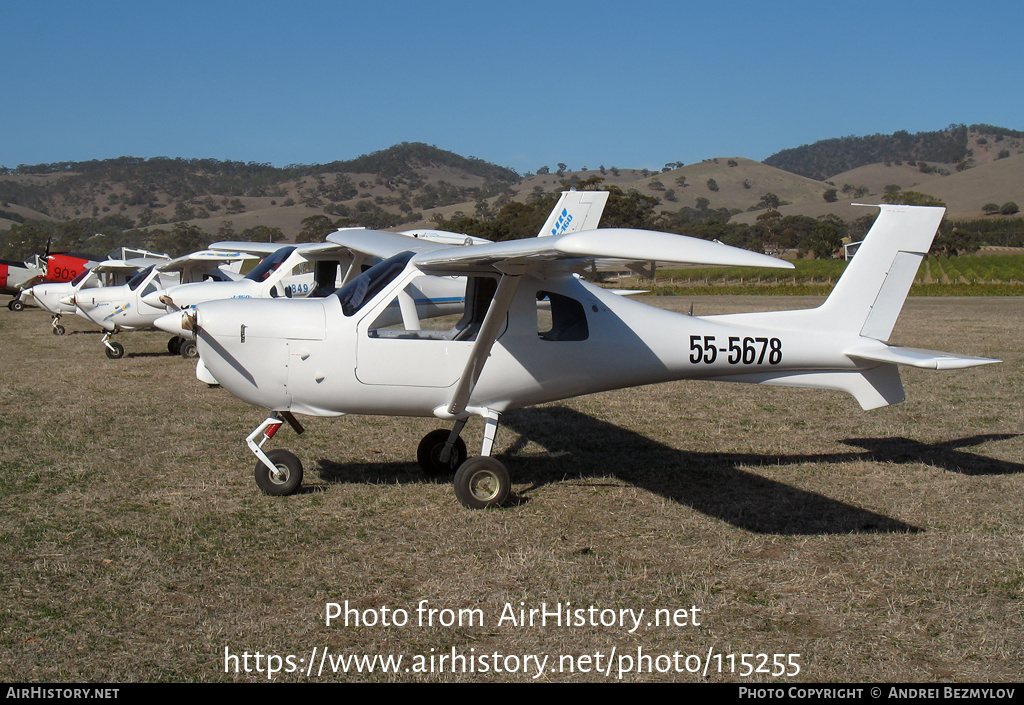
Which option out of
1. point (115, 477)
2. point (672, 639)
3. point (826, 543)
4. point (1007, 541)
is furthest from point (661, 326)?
point (115, 477)

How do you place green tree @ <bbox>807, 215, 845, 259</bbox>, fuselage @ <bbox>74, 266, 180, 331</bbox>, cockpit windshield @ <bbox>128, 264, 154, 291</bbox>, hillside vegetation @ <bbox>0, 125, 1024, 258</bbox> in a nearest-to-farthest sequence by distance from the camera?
1. fuselage @ <bbox>74, 266, 180, 331</bbox>
2. cockpit windshield @ <bbox>128, 264, 154, 291</bbox>
3. green tree @ <bbox>807, 215, 845, 259</bbox>
4. hillside vegetation @ <bbox>0, 125, 1024, 258</bbox>

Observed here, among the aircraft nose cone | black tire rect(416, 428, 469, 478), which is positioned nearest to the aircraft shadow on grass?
black tire rect(416, 428, 469, 478)

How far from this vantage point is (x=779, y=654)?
413 centimetres

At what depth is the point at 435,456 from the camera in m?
7.67

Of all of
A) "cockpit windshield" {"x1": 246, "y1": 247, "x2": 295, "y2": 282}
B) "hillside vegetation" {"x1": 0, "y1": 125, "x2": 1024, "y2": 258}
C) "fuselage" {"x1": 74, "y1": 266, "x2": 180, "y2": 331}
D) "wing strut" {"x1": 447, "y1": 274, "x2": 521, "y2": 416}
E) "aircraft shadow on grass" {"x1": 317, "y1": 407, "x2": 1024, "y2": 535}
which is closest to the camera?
"wing strut" {"x1": 447, "y1": 274, "x2": 521, "y2": 416}

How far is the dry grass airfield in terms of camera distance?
4172mm

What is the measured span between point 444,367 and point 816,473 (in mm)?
3578

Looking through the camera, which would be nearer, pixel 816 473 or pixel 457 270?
pixel 457 270

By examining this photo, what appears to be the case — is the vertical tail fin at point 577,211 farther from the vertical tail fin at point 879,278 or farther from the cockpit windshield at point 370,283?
the cockpit windshield at point 370,283

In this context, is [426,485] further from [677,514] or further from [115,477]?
[115,477]

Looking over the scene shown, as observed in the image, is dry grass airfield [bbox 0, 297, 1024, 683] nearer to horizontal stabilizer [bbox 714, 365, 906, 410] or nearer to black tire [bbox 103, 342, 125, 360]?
horizontal stabilizer [bbox 714, 365, 906, 410]

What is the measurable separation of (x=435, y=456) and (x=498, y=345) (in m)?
1.46

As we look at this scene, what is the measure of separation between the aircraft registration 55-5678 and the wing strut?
1 cm

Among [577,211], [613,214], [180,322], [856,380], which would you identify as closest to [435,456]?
[180,322]
